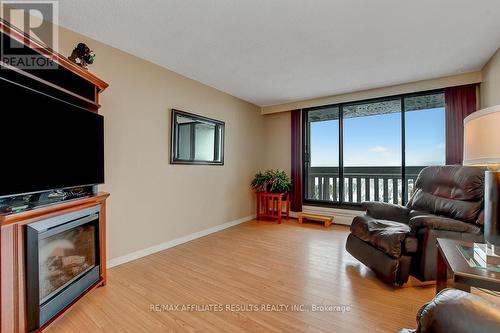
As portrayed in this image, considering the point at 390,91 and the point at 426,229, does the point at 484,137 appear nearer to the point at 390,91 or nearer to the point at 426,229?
the point at 426,229

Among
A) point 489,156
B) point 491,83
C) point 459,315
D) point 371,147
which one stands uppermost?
point 491,83

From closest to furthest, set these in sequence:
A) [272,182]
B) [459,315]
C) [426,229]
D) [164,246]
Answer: [459,315] < [426,229] < [164,246] < [272,182]

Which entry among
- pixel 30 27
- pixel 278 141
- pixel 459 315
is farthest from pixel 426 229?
pixel 30 27

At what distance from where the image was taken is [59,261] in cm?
162

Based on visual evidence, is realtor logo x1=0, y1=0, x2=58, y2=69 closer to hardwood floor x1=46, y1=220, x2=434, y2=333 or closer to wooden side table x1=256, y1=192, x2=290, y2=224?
hardwood floor x1=46, y1=220, x2=434, y2=333

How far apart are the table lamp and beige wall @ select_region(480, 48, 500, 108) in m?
1.95

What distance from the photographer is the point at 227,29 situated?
7.00 feet

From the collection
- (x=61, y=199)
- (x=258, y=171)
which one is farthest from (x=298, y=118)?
(x=61, y=199)

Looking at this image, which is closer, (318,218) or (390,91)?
(390,91)

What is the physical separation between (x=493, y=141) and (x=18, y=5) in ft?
11.2

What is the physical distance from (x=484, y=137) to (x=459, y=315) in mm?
1107

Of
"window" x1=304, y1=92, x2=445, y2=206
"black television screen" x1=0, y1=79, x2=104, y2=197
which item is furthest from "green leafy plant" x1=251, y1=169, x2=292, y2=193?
"black television screen" x1=0, y1=79, x2=104, y2=197

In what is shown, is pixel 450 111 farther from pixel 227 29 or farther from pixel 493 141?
pixel 227 29

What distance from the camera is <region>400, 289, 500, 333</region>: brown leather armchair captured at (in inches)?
23.8
